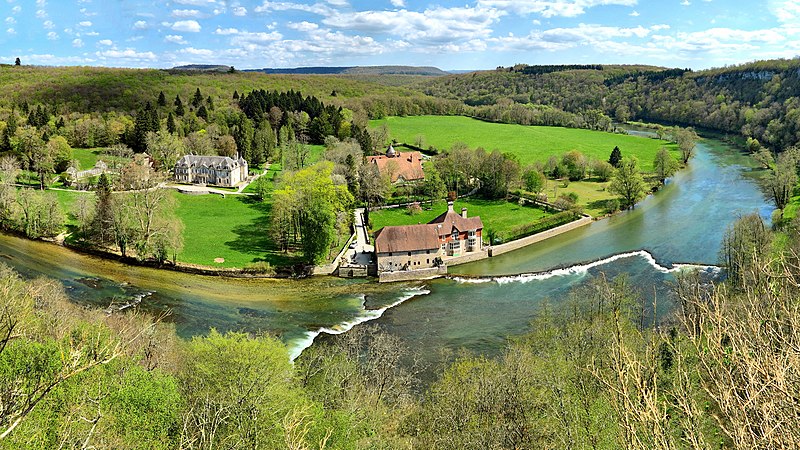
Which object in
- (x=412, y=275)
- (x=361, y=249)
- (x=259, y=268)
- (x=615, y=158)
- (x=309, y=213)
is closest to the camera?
(x=412, y=275)

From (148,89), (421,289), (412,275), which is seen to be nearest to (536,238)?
(412,275)

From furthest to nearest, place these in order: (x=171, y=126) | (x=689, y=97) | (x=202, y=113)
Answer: (x=689, y=97) → (x=202, y=113) → (x=171, y=126)

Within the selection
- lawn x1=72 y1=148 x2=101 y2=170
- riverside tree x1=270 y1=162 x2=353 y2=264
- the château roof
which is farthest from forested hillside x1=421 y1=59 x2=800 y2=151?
lawn x1=72 y1=148 x2=101 y2=170

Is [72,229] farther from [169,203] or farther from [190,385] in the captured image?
[190,385]

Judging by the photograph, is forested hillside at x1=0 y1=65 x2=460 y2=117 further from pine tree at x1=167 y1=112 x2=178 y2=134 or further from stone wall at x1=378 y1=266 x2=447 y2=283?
stone wall at x1=378 y1=266 x2=447 y2=283

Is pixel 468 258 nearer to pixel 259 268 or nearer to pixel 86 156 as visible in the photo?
pixel 259 268

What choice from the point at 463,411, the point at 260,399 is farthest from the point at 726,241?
the point at 260,399
